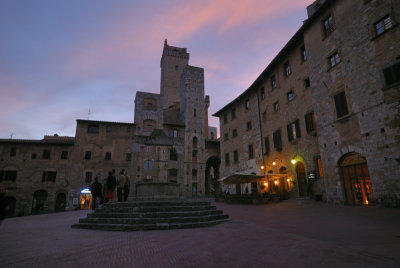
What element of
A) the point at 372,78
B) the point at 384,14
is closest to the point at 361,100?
the point at 372,78

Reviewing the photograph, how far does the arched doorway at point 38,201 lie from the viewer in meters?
26.5

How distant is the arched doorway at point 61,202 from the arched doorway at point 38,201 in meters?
1.40

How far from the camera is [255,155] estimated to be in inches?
933

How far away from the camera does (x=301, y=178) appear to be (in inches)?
693

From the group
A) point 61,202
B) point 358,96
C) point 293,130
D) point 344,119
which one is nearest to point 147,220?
point 344,119

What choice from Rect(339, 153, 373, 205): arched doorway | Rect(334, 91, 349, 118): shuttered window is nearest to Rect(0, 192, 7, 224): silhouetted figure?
Rect(339, 153, 373, 205): arched doorway

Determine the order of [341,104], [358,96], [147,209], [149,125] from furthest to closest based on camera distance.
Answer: [149,125]
[341,104]
[358,96]
[147,209]

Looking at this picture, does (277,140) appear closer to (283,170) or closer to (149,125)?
(283,170)

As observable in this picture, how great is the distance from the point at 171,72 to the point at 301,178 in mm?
43593

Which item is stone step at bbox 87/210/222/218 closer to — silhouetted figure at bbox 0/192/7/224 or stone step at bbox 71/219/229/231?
stone step at bbox 71/219/229/231

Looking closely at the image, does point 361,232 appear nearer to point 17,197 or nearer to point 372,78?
point 372,78

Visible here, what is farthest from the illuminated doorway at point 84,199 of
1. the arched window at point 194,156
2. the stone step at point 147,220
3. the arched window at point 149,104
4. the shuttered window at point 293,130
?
the shuttered window at point 293,130

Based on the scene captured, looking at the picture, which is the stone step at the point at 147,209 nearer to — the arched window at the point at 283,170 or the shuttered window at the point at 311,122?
the shuttered window at the point at 311,122

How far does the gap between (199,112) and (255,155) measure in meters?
15.1
